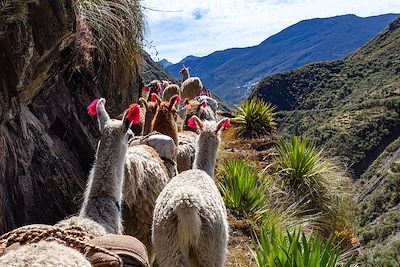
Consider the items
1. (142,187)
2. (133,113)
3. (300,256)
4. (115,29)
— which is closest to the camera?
(133,113)

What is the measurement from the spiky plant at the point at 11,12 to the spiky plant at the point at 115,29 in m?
2.78

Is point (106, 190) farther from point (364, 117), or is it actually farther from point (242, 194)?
point (364, 117)

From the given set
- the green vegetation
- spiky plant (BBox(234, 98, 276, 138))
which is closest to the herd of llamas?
the green vegetation

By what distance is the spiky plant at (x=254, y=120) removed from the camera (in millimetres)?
14117

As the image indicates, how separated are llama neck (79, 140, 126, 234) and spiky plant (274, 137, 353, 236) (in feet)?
20.7

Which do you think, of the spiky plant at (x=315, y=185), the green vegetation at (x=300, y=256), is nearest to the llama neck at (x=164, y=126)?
the green vegetation at (x=300, y=256)

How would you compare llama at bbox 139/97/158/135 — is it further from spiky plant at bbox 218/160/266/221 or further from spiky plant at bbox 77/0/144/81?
spiky plant at bbox 218/160/266/221

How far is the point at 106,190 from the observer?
4.47 m

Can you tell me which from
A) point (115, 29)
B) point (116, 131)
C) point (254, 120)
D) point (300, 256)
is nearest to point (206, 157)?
point (300, 256)

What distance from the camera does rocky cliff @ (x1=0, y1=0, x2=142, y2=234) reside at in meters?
4.43

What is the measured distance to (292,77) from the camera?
112m

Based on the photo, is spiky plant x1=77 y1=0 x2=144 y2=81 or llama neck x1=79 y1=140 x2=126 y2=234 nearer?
llama neck x1=79 y1=140 x2=126 y2=234

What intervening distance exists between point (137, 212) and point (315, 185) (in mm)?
5732

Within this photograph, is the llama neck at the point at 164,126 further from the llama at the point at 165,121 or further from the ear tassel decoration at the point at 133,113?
the ear tassel decoration at the point at 133,113
